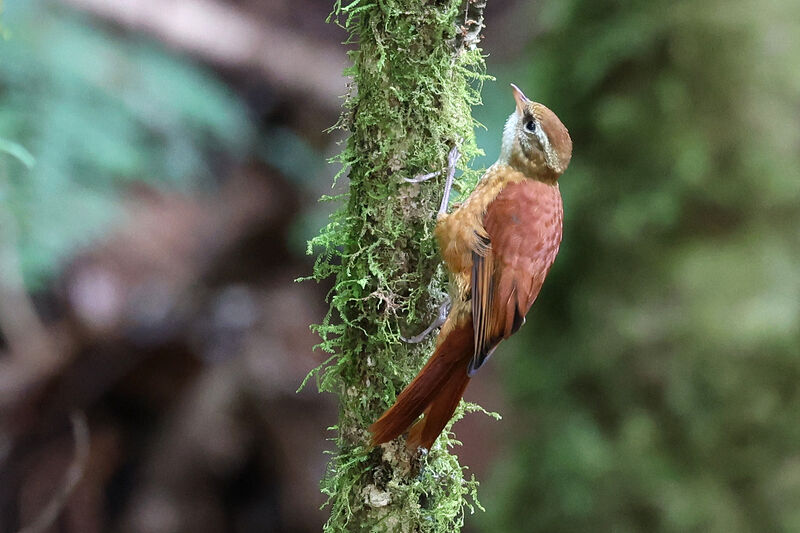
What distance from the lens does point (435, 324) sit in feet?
6.47

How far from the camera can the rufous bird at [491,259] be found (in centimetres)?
183

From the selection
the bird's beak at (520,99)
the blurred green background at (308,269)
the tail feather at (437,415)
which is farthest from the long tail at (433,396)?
the blurred green background at (308,269)

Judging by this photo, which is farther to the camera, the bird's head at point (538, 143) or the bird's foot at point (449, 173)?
the bird's head at point (538, 143)

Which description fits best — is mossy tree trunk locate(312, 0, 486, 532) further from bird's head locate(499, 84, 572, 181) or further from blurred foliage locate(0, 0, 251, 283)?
blurred foliage locate(0, 0, 251, 283)

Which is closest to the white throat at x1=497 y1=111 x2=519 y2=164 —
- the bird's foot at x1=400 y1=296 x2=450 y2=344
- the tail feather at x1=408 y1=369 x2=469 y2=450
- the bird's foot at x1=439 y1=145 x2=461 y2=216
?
the bird's foot at x1=439 y1=145 x2=461 y2=216

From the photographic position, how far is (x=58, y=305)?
425cm

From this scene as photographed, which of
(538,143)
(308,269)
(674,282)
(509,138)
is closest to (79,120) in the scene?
(308,269)

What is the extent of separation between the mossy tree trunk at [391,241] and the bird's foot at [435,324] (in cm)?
2

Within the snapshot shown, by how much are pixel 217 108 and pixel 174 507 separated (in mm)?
2145

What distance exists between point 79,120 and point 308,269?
5.69ft

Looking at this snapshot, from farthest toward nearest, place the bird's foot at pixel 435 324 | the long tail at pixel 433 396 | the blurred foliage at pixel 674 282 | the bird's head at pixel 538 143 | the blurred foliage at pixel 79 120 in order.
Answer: the blurred foliage at pixel 79 120, the blurred foliage at pixel 674 282, the bird's head at pixel 538 143, the bird's foot at pixel 435 324, the long tail at pixel 433 396

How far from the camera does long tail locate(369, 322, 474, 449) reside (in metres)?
1.77

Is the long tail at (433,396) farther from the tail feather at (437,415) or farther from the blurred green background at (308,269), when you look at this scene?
the blurred green background at (308,269)

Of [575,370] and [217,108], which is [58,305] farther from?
[575,370]
